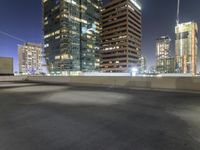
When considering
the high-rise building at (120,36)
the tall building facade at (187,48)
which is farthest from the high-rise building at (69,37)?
the tall building facade at (187,48)

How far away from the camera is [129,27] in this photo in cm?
11881

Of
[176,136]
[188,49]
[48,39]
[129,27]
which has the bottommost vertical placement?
[176,136]

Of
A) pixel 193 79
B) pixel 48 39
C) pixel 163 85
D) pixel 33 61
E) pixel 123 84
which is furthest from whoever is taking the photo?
pixel 33 61

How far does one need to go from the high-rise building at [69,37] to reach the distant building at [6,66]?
6261 cm

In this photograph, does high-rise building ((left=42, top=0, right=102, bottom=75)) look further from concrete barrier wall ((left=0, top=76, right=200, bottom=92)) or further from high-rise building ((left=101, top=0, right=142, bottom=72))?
concrete barrier wall ((left=0, top=76, right=200, bottom=92))

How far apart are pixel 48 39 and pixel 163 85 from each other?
390 ft

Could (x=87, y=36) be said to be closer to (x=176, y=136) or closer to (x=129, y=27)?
(x=129, y=27)

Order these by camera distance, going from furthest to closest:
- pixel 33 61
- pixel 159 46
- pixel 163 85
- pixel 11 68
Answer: pixel 159 46, pixel 33 61, pixel 11 68, pixel 163 85

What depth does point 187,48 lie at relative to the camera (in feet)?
215

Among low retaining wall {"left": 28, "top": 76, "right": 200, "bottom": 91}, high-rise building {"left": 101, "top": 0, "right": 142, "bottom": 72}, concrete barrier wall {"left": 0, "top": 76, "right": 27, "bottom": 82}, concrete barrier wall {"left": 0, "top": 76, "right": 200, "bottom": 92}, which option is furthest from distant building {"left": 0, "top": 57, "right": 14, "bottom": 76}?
high-rise building {"left": 101, "top": 0, "right": 142, "bottom": 72}

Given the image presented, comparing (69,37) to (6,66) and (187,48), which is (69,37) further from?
(187,48)

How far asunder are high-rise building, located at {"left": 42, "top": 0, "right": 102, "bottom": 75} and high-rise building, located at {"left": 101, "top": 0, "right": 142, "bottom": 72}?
10.6 metres

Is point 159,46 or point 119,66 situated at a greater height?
point 159,46

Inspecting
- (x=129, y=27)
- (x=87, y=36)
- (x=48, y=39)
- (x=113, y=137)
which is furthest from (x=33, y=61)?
(x=113, y=137)
